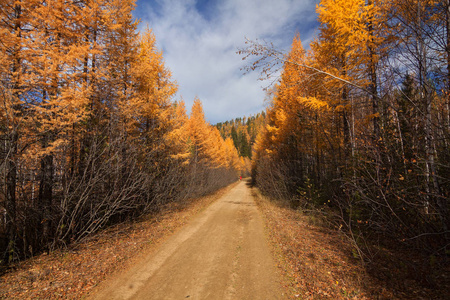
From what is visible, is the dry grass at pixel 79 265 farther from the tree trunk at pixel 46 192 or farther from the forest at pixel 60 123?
the tree trunk at pixel 46 192

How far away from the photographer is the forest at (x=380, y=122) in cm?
421

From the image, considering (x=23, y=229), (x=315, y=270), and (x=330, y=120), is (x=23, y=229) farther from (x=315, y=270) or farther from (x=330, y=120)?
(x=330, y=120)

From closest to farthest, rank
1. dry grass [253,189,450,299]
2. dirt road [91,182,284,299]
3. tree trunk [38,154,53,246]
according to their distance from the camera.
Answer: dry grass [253,189,450,299] < dirt road [91,182,284,299] < tree trunk [38,154,53,246]

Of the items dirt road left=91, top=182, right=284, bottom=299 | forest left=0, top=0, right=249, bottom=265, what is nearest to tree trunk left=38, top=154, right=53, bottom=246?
forest left=0, top=0, right=249, bottom=265

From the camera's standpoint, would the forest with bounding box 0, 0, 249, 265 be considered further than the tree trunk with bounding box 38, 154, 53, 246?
No

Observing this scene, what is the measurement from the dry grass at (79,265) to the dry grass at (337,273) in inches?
176

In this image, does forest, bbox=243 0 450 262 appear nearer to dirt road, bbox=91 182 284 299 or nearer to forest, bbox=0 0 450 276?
forest, bbox=0 0 450 276

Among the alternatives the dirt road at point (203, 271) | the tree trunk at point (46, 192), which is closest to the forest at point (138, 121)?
the tree trunk at point (46, 192)

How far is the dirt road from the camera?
3.99m

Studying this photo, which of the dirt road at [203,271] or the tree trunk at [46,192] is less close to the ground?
the tree trunk at [46,192]

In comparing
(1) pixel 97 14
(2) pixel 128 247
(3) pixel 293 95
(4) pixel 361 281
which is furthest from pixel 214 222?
(1) pixel 97 14

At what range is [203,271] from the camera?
15.9 feet

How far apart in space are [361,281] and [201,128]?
19.2 meters

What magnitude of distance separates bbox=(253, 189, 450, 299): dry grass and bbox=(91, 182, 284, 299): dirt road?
20.1 inches
